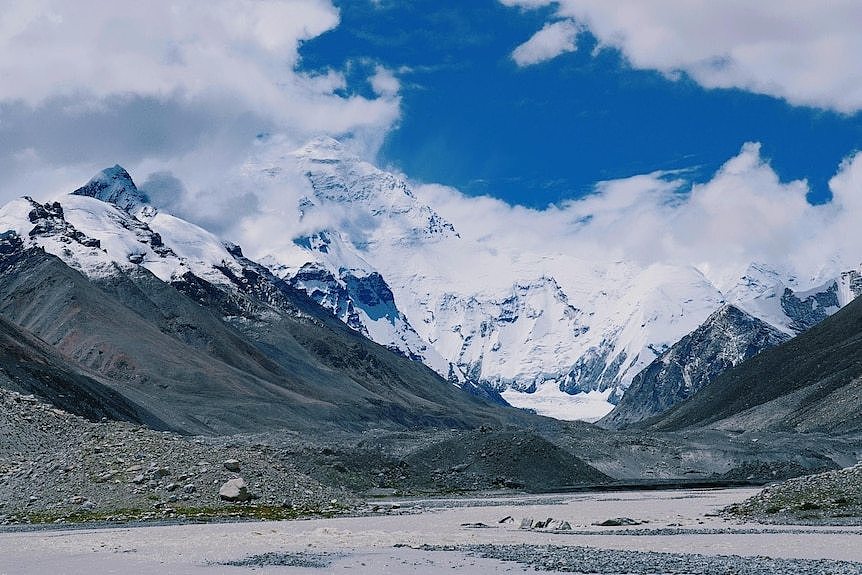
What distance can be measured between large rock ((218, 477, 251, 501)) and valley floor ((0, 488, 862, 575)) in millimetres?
6635

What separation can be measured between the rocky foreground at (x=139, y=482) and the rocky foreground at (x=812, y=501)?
26.4 meters

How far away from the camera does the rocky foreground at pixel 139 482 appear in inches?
2832

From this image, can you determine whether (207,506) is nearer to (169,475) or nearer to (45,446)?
(169,475)

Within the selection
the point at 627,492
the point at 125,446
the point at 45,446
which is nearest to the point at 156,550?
the point at 125,446

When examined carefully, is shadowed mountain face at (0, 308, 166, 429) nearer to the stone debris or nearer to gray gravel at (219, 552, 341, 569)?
the stone debris

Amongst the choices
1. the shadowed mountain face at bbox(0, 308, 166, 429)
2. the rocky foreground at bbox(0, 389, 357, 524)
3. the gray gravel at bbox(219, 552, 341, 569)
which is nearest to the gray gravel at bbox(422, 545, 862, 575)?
the gray gravel at bbox(219, 552, 341, 569)

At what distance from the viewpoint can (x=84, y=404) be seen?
190 metres

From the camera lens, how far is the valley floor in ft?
146

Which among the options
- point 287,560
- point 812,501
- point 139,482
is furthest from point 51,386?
point 287,560

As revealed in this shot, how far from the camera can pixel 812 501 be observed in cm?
6869

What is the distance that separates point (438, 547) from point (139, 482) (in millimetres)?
27370

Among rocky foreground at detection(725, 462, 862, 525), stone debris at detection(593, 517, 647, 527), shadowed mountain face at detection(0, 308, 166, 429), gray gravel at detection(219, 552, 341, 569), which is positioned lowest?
gray gravel at detection(219, 552, 341, 569)

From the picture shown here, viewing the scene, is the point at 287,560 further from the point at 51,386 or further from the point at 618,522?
the point at 51,386

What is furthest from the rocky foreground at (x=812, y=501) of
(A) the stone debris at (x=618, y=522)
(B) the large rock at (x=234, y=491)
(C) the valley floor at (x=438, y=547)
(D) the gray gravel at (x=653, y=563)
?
(B) the large rock at (x=234, y=491)
